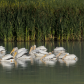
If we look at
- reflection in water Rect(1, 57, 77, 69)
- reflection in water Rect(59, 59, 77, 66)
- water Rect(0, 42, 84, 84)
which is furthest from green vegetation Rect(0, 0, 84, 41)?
water Rect(0, 42, 84, 84)

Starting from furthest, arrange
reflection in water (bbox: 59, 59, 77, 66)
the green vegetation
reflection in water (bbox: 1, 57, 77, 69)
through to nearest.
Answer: the green vegetation < reflection in water (bbox: 59, 59, 77, 66) < reflection in water (bbox: 1, 57, 77, 69)

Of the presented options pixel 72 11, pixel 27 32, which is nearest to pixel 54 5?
pixel 72 11

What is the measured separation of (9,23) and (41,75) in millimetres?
12103

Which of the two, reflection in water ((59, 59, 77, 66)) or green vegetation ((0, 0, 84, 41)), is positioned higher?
green vegetation ((0, 0, 84, 41))

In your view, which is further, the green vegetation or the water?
the green vegetation

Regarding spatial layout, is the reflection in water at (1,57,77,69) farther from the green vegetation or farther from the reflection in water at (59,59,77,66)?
the green vegetation

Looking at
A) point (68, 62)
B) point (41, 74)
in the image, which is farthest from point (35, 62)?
point (41, 74)

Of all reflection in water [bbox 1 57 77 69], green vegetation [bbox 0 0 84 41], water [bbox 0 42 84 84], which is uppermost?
green vegetation [bbox 0 0 84 41]

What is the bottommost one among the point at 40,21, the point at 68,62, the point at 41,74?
the point at 41,74

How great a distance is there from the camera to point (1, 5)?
18.8 meters

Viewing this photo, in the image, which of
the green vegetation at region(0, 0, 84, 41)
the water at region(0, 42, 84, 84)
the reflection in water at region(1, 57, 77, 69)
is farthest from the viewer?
the green vegetation at region(0, 0, 84, 41)

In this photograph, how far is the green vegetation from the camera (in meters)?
18.6

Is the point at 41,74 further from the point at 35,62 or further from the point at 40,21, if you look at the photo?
the point at 40,21

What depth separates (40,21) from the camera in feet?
61.4
